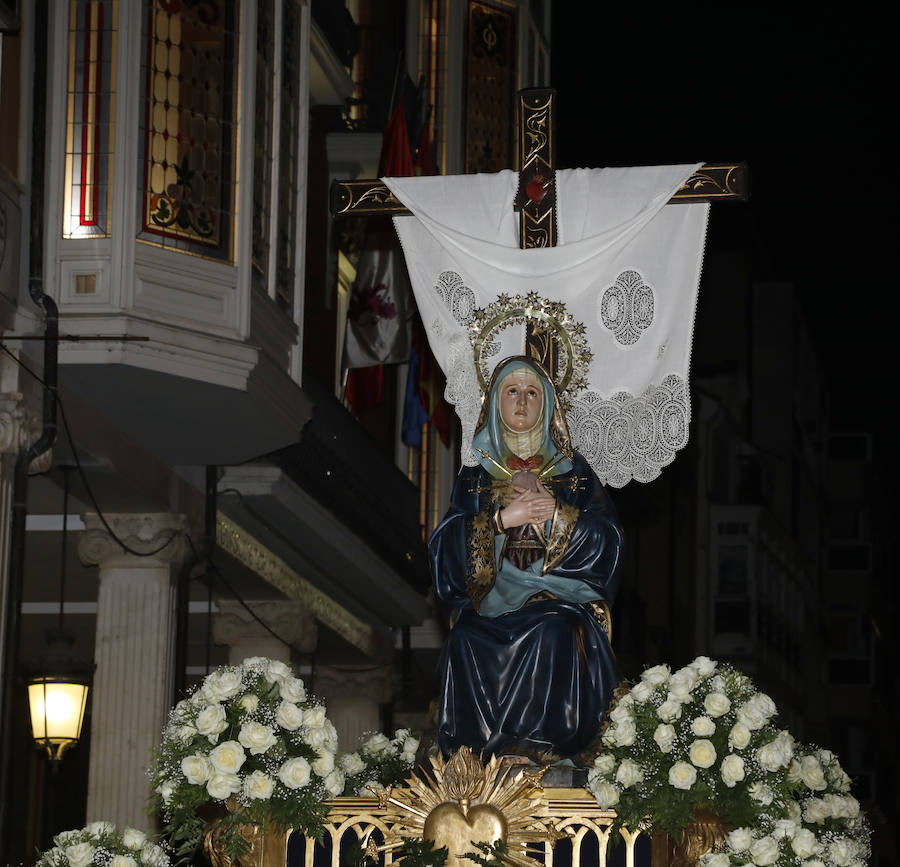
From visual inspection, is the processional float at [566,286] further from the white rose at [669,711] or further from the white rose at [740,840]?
the white rose at [740,840]

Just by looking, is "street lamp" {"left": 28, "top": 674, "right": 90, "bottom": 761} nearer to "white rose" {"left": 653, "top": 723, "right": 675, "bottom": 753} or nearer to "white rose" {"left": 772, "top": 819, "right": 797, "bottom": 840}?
"white rose" {"left": 653, "top": 723, "right": 675, "bottom": 753}

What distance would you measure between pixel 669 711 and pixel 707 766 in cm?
27

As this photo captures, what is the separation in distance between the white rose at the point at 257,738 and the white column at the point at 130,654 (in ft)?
22.6

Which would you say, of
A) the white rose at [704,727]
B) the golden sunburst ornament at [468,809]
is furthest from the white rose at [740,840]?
the golden sunburst ornament at [468,809]

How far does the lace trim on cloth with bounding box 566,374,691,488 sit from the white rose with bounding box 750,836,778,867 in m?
2.25

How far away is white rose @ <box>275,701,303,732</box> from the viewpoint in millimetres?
8312

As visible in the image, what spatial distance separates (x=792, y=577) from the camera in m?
48.7

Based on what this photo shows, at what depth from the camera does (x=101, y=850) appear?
28.7ft

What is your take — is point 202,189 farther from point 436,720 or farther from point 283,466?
point 436,720

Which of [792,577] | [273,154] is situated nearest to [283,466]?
[273,154]

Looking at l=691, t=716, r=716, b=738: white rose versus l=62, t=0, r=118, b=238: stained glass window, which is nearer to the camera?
l=691, t=716, r=716, b=738: white rose

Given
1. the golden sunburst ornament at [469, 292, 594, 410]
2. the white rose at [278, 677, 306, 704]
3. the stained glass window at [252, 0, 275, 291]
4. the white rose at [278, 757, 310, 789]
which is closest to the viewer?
the white rose at [278, 757, 310, 789]

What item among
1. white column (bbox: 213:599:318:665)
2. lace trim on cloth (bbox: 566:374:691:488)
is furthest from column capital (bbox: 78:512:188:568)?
lace trim on cloth (bbox: 566:374:691:488)

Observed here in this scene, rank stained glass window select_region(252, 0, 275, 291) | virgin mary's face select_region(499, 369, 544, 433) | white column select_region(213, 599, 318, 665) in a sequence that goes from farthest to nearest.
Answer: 1. white column select_region(213, 599, 318, 665)
2. stained glass window select_region(252, 0, 275, 291)
3. virgin mary's face select_region(499, 369, 544, 433)
